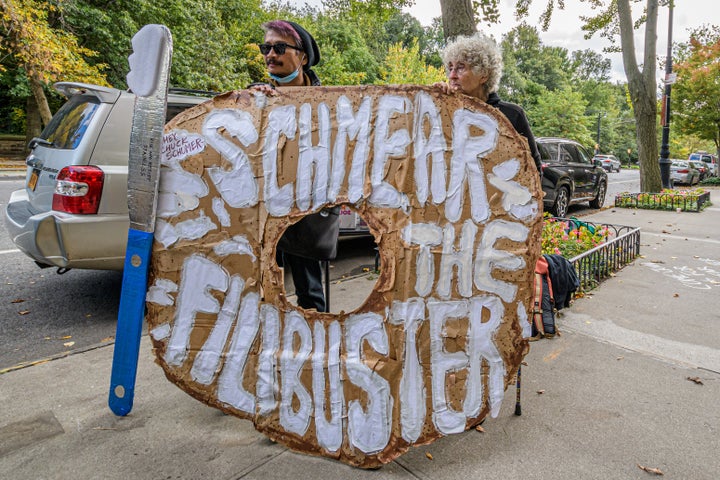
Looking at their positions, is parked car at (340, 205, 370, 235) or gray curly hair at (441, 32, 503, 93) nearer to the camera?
gray curly hair at (441, 32, 503, 93)

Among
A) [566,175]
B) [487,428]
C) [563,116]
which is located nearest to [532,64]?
[563,116]

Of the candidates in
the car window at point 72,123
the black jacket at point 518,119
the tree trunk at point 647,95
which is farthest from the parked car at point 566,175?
the car window at point 72,123

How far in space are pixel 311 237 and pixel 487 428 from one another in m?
1.32

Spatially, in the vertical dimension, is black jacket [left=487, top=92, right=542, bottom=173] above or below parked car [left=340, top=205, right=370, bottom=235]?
above

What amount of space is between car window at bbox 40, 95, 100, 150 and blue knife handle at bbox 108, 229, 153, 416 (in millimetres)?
1921

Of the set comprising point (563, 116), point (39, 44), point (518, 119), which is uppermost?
point (39, 44)

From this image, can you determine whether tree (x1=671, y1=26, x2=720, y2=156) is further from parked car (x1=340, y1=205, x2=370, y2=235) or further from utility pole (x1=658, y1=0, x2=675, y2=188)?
parked car (x1=340, y1=205, x2=370, y2=235)

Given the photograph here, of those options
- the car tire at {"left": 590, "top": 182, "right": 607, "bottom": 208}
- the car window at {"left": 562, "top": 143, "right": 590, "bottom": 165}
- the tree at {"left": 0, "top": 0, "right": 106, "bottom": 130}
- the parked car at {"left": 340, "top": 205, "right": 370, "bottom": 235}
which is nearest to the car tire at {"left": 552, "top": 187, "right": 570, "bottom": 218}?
the car window at {"left": 562, "top": 143, "right": 590, "bottom": 165}

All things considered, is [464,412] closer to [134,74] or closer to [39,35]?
[134,74]

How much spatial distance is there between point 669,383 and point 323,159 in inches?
97.0

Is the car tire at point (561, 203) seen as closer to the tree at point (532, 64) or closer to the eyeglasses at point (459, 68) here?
the eyeglasses at point (459, 68)

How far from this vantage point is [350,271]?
5.59 m

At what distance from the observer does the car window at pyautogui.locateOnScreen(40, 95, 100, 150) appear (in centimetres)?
360

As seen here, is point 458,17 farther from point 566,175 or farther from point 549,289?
point 566,175
